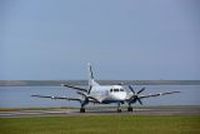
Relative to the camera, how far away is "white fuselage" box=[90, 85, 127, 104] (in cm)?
6544

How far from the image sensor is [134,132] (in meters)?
32.7

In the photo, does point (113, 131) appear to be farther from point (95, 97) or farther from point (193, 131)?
point (95, 97)

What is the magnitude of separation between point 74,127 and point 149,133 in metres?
6.25

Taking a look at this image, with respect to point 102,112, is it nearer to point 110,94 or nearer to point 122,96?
point 122,96

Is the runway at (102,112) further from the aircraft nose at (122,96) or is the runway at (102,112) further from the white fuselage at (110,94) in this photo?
the white fuselage at (110,94)

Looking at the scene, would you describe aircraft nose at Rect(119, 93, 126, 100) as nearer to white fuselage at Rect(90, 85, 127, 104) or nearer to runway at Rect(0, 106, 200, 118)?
white fuselage at Rect(90, 85, 127, 104)

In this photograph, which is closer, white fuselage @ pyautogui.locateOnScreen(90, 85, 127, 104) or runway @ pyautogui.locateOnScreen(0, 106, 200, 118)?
runway @ pyautogui.locateOnScreen(0, 106, 200, 118)

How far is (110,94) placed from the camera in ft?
218

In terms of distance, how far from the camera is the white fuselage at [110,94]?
6544cm

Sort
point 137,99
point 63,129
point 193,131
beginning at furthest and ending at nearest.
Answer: point 137,99 < point 63,129 < point 193,131

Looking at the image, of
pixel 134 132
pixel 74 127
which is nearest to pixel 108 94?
pixel 74 127

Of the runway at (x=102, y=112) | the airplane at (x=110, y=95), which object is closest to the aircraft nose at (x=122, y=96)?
the airplane at (x=110, y=95)

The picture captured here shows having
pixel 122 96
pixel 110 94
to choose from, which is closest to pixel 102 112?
pixel 122 96

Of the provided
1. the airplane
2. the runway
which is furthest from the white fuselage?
the runway
